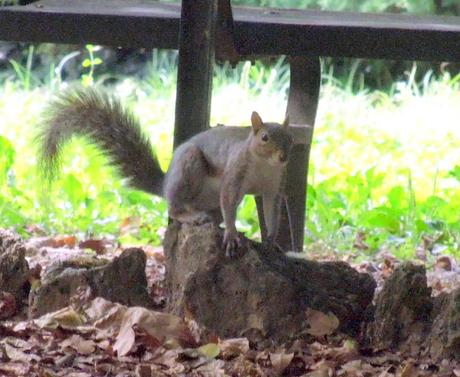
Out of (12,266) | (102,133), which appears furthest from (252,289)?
(102,133)

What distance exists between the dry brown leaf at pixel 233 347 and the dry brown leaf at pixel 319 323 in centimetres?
18

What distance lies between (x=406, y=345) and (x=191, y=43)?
1055mm

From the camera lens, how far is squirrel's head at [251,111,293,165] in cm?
309

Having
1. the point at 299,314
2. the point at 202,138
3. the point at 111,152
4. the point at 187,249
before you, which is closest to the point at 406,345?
the point at 299,314

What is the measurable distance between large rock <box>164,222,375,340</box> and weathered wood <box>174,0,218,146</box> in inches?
16.4

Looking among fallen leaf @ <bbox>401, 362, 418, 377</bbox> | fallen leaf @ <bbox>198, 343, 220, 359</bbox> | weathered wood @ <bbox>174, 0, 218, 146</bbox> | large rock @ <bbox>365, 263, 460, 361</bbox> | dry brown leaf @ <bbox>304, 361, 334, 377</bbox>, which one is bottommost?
fallen leaf @ <bbox>198, 343, 220, 359</bbox>

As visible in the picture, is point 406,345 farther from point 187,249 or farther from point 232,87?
point 232,87

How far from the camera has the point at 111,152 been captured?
352 centimetres

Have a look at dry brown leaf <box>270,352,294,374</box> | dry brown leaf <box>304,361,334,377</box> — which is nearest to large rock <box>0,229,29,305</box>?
dry brown leaf <box>270,352,294,374</box>

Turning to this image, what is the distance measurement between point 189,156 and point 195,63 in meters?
0.28

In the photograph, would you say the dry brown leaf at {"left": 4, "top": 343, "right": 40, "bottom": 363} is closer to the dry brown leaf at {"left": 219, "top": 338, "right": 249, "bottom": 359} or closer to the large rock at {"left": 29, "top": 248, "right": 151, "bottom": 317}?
the large rock at {"left": 29, "top": 248, "right": 151, "bottom": 317}

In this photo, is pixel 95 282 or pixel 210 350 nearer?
pixel 210 350

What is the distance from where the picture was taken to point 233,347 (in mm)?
2705

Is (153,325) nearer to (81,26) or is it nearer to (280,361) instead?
(280,361)
